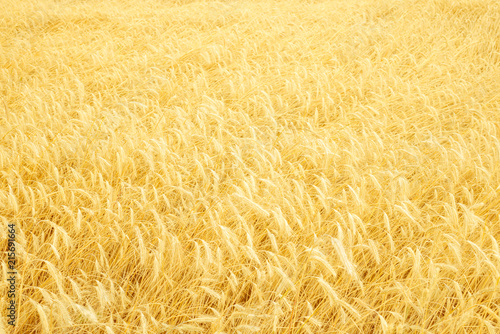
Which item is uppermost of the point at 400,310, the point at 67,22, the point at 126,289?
the point at 67,22

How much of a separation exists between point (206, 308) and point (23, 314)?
69cm

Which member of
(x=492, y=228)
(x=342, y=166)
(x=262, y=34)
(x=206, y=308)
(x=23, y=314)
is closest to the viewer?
(x=23, y=314)

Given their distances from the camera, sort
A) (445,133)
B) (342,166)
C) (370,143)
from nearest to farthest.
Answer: (342,166) < (370,143) < (445,133)

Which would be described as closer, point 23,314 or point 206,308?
point 23,314

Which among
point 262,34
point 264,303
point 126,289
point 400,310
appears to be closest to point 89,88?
point 262,34

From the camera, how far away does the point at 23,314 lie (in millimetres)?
1442

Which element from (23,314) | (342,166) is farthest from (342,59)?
(23,314)

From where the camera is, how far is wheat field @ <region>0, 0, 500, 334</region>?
5.08ft

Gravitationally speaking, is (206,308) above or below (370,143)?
below

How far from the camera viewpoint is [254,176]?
2354 mm

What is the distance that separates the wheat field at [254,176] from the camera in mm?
1550

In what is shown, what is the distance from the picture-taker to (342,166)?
255 cm

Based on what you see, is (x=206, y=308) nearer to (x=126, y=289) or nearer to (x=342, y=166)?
(x=126, y=289)

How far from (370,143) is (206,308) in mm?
1726
